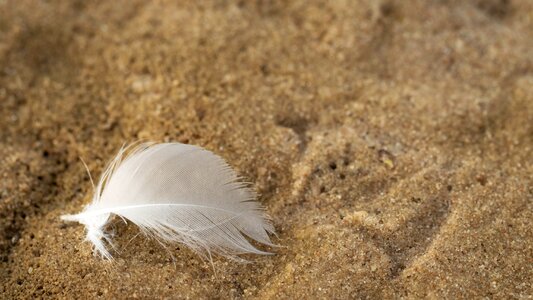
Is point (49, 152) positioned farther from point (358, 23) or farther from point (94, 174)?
point (358, 23)

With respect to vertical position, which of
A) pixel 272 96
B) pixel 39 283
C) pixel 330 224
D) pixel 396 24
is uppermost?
pixel 396 24

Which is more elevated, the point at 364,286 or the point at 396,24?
the point at 396,24

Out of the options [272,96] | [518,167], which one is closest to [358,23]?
[272,96]

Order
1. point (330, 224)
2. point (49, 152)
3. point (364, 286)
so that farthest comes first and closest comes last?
point (49, 152) < point (330, 224) < point (364, 286)

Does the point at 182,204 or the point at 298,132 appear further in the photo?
the point at 298,132
